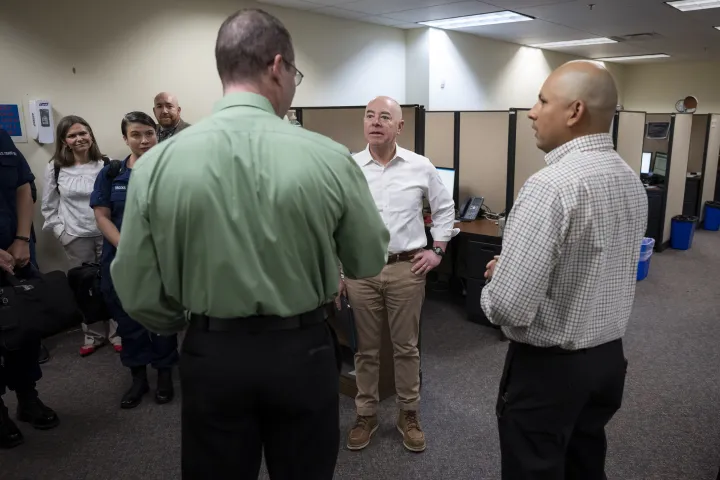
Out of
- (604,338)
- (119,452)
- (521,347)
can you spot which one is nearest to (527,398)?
(521,347)

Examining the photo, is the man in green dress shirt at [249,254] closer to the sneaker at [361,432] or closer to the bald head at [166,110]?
the sneaker at [361,432]

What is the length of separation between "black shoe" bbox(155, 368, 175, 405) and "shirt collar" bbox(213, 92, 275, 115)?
1936mm

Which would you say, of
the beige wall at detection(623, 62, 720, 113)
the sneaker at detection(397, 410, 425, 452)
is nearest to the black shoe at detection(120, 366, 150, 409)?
the sneaker at detection(397, 410, 425, 452)

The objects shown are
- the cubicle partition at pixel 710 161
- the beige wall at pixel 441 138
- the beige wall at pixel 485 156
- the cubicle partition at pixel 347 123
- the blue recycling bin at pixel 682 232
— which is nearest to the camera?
the cubicle partition at pixel 347 123

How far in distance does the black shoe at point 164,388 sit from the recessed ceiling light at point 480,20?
454 cm

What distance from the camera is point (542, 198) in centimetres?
113

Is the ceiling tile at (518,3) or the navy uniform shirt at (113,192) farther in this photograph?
the ceiling tile at (518,3)

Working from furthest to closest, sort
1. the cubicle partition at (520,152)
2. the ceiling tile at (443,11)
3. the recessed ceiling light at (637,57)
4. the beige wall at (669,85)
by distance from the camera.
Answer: the beige wall at (669,85) → the recessed ceiling light at (637,57) → the ceiling tile at (443,11) → the cubicle partition at (520,152)

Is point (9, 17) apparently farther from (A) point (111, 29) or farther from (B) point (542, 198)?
(B) point (542, 198)

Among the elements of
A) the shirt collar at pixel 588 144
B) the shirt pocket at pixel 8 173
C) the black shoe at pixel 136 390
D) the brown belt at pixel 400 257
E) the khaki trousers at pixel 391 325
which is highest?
the shirt collar at pixel 588 144

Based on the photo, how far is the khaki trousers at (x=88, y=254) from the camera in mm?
3172

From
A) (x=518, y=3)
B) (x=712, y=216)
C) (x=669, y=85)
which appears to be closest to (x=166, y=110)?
(x=518, y=3)

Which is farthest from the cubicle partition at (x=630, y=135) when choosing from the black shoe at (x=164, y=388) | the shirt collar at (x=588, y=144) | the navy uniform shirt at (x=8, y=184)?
the navy uniform shirt at (x=8, y=184)

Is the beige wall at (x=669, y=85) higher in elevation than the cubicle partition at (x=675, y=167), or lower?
higher
